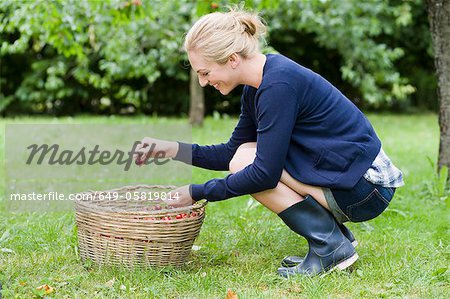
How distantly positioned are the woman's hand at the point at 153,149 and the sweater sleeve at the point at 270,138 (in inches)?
16.3

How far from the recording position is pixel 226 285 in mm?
2246

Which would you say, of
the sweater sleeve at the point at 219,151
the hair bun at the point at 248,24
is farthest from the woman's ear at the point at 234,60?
the sweater sleeve at the point at 219,151

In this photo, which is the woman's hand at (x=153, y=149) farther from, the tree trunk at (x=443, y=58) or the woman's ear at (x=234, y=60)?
the tree trunk at (x=443, y=58)

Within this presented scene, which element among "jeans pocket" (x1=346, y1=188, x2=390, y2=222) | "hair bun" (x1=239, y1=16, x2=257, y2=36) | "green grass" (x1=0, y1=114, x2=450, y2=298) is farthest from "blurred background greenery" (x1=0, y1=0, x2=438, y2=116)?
"jeans pocket" (x1=346, y1=188, x2=390, y2=222)

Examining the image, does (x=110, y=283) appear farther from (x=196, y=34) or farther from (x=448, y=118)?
(x=448, y=118)

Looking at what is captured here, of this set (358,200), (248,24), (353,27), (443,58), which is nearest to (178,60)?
(353,27)

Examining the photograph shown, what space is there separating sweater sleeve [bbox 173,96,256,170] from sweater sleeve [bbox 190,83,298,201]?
0.37m

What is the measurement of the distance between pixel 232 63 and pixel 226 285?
783mm

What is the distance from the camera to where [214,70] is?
7.44 ft

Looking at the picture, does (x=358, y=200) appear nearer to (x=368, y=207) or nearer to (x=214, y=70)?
(x=368, y=207)

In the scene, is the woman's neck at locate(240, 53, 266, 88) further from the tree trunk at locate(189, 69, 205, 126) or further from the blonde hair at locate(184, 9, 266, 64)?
the tree trunk at locate(189, 69, 205, 126)

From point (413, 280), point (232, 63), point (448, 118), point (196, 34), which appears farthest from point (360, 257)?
point (448, 118)

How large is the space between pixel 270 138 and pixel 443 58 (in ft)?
6.41

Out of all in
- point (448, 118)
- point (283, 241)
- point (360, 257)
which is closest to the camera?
point (360, 257)
